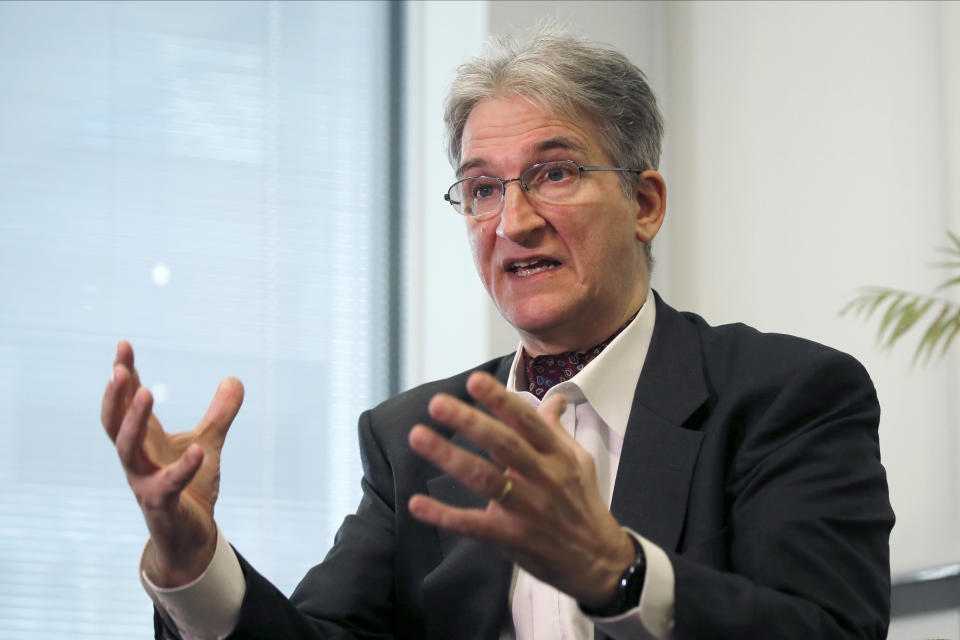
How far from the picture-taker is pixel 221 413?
1574 mm

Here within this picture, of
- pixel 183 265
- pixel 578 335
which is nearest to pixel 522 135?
pixel 578 335

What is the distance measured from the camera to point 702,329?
1.95 metres

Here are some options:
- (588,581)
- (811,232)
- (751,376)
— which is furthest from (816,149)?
(588,581)

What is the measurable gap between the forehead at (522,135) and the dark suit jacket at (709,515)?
318mm

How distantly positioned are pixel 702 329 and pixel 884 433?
108 centimetres

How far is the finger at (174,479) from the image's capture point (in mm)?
1336

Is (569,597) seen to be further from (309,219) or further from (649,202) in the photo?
(309,219)

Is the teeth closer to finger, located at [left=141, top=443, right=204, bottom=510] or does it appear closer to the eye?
the eye

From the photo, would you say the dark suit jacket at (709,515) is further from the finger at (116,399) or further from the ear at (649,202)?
the finger at (116,399)

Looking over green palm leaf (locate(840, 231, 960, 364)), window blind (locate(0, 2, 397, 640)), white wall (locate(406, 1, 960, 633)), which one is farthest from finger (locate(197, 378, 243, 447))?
window blind (locate(0, 2, 397, 640))

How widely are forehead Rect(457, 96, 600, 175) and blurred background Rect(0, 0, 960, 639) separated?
47.0 inches

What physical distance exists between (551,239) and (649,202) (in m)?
0.24

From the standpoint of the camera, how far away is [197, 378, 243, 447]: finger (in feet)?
5.12

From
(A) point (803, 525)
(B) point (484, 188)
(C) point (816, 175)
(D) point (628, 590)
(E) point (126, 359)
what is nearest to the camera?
(D) point (628, 590)
